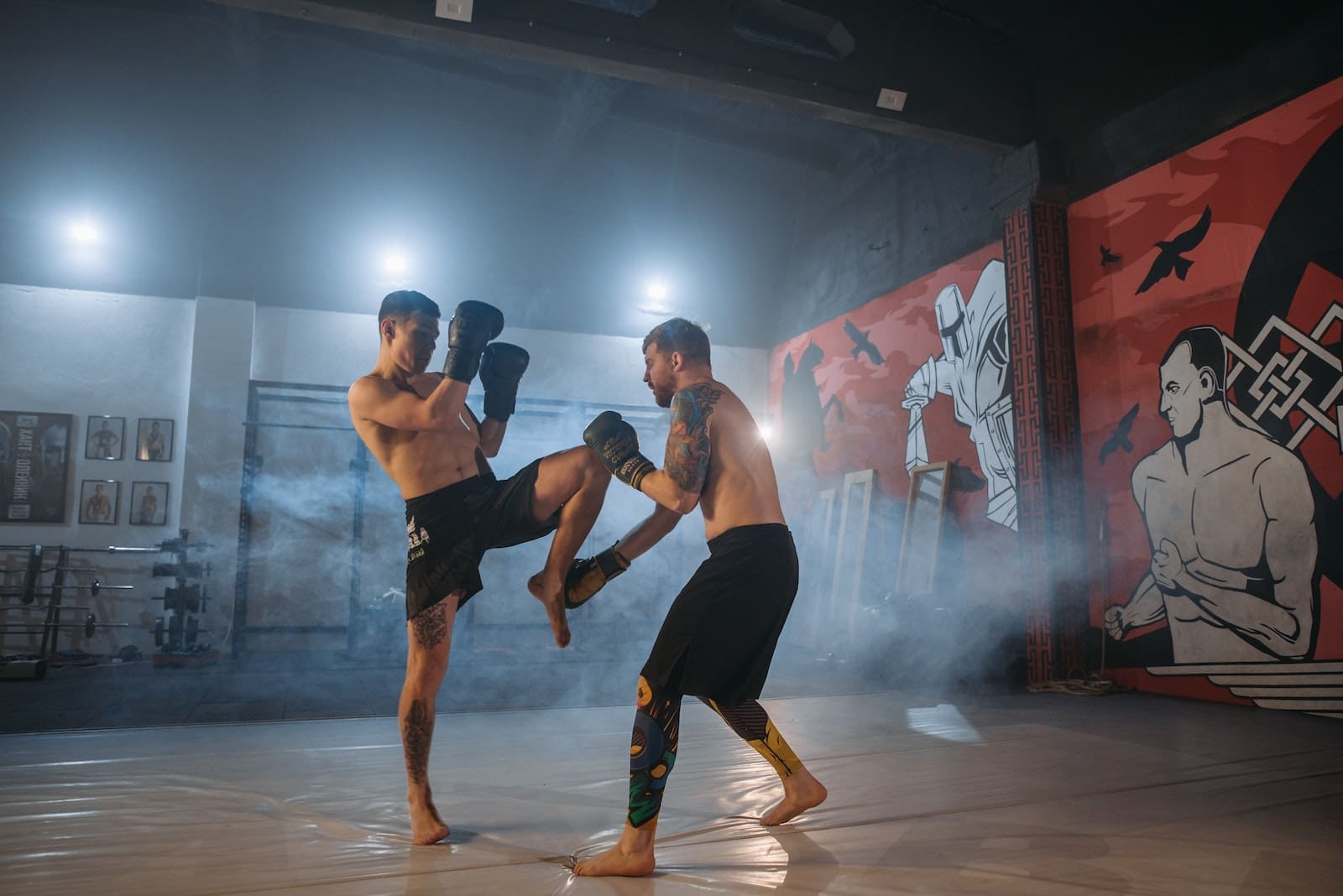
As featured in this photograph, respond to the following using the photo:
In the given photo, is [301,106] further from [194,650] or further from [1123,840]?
[1123,840]

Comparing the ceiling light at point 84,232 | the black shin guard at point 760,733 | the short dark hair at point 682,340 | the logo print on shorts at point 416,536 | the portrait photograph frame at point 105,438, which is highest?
the ceiling light at point 84,232

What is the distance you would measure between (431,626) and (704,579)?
0.84 metres

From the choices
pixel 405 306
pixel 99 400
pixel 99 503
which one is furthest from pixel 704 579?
pixel 99 400

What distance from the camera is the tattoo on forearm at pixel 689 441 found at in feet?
6.89

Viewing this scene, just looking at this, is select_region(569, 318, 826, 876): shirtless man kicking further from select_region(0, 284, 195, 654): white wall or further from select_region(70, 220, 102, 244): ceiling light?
select_region(70, 220, 102, 244): ceiling light

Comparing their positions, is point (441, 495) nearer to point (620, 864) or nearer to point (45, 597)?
point (620, 864)

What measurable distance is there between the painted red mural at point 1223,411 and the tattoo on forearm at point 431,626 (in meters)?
4.12

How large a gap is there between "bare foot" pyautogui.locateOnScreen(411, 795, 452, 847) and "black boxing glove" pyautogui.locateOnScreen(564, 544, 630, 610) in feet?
2.16

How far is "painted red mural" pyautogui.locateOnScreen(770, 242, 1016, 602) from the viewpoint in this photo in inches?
227

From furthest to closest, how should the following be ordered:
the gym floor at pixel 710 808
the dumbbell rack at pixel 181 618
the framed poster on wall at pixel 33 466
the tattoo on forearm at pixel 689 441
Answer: the framed poster on wall at pixel 33 466 < the dumbbell rack at pixel 181 618 < the tattoo on forearm at pixel 689 441 < the gym floor at pixel 710 808

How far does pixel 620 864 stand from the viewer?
1903mm

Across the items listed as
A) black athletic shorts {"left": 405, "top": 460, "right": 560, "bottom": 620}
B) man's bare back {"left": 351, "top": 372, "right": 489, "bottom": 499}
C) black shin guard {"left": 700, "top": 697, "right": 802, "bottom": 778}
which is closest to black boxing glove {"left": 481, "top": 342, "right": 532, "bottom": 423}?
man's bare back {"left": 351, "top": 372, "right": 489, "bottom": 499}

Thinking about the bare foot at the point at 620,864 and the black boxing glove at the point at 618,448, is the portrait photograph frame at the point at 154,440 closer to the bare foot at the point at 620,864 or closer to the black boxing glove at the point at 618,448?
the black boxing glove at the point at 618,448

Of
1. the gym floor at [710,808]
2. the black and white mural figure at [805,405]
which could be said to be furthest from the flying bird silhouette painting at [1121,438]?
the black and white mural figure at [805,405]
